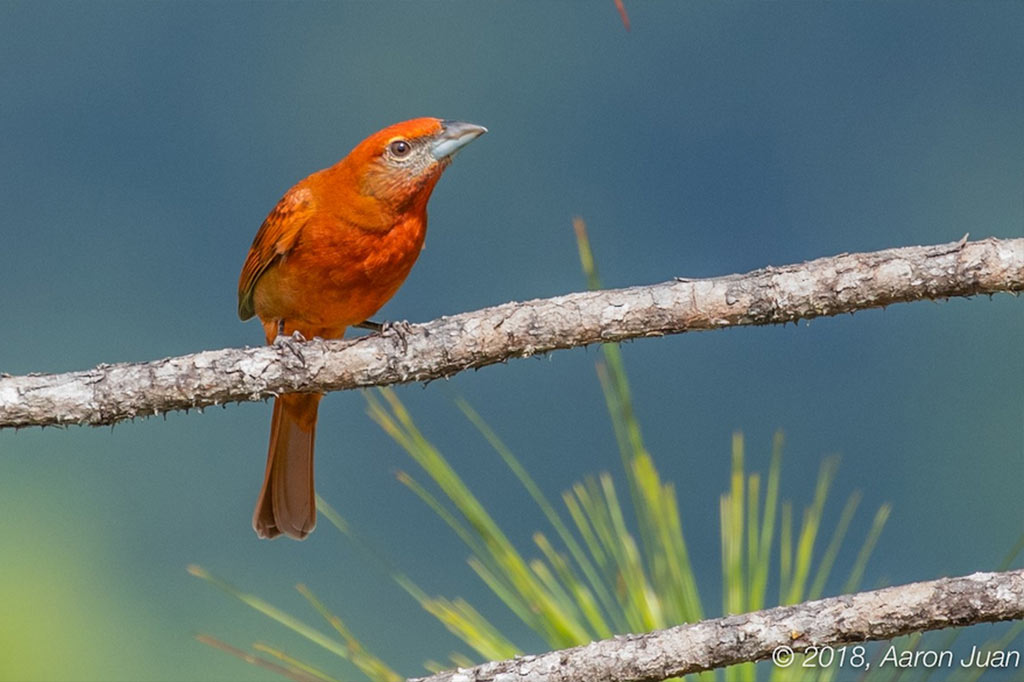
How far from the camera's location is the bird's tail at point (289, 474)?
344 centimetres

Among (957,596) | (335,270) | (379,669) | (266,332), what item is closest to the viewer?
(957,596)

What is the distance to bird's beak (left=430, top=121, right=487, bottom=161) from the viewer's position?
319cm

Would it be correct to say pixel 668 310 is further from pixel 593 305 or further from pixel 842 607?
pixel 842 607

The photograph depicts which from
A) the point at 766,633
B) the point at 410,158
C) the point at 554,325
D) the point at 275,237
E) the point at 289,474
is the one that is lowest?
the point at 766,633

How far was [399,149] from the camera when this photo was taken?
3.22 metres

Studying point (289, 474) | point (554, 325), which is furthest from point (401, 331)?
point (289, 474)

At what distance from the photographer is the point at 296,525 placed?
3.43 m

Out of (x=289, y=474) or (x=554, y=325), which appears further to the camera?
(x=289, y=474)

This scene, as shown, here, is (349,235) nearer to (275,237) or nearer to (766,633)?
(275,237)

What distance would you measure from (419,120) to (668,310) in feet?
4.38

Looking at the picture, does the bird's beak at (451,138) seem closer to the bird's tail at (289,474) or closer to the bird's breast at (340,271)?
the bird's breast at (340,271)

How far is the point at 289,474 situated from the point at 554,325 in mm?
1534

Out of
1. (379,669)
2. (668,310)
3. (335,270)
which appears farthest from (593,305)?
(335,270)

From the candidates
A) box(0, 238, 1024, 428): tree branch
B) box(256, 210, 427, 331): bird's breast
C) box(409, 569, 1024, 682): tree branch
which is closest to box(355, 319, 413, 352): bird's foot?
box(0, 238, 1024, 428): tree branch
